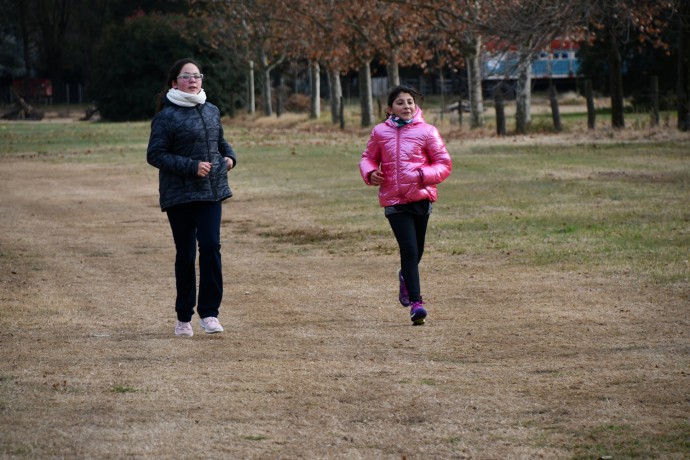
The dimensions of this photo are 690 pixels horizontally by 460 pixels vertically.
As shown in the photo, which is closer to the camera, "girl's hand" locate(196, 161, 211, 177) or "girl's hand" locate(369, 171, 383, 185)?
"girl's hand" locate(196, 161, 211, 177)

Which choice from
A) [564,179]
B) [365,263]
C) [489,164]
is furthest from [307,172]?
[365,263]

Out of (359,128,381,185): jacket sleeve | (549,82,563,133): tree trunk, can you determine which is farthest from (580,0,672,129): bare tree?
(359,128,381,185): jacket sleeve

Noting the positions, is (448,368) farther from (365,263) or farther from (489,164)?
(489,164)

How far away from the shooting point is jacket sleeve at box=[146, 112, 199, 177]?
928cm

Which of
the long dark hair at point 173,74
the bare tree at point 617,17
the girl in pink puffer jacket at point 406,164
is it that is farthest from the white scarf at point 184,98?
the bare tree at point 617,17

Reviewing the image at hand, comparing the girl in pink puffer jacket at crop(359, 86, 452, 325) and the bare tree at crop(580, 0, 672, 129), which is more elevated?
the bare tree at crop(580, 0, 672, 129)

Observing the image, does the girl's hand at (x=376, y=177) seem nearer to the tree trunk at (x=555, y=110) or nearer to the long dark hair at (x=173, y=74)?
the long dark hair at (x=173, y=74)

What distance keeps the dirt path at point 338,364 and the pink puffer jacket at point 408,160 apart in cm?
99

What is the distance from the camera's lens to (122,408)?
7129 mm

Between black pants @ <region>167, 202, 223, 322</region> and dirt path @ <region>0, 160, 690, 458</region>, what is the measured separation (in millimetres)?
250

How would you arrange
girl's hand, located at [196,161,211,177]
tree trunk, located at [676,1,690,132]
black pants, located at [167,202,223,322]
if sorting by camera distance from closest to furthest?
girl's hand, located at [196,161,211,177] < black pants, located at [167,202,223,322] < tree trunk, located at [676,1,690,132]

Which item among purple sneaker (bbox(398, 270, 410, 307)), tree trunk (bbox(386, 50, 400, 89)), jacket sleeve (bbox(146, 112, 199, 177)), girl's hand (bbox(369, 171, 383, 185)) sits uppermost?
tree trunk (bbox(386, 50, 400, 89))

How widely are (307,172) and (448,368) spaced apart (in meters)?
20.4

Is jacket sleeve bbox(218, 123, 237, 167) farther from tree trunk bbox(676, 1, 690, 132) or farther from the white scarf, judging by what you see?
tree trunk bbox(676, 1, 690, 132)
